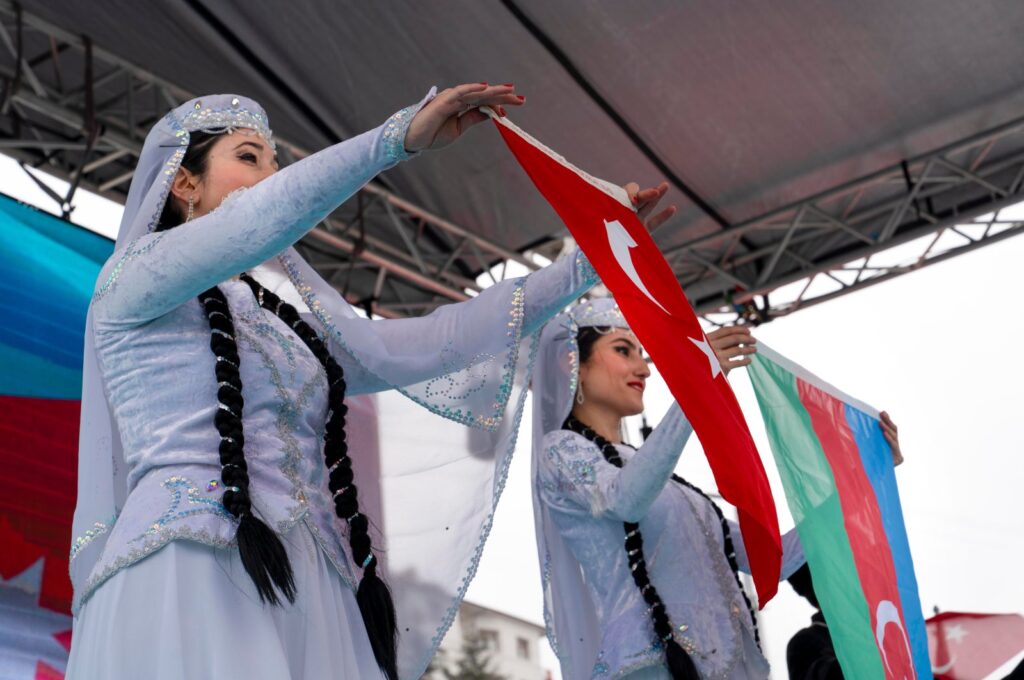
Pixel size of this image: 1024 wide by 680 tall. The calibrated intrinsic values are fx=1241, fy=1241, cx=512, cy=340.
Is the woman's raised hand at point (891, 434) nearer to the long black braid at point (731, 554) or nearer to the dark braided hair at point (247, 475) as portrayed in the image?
the long black braid at point (731, 554)

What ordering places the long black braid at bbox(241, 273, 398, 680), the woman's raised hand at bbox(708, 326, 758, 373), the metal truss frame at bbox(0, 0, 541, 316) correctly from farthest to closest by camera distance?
the metal truss frame at bbox(0, 0, 541, 316)
the woman's raised hand at bbox(708, 326, 758, 373)
the long black braid at bbox(241, 273, 398, 680)

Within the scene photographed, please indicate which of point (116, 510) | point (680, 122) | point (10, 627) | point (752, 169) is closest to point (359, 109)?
point (680, 122)

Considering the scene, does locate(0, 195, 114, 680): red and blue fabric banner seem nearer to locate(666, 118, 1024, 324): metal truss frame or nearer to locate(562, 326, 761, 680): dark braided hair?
locate(562, 326, 761, 680): dark braided hair

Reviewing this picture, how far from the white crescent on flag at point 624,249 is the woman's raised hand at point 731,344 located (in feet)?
1.62

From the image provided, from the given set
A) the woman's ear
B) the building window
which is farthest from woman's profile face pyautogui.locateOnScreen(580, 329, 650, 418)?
the building window

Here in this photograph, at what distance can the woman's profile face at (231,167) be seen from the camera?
2.16m

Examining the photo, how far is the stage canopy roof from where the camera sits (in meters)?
4.55

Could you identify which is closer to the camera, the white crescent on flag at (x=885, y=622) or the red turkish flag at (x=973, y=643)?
the white crescent on flag at (x=885, y=622)

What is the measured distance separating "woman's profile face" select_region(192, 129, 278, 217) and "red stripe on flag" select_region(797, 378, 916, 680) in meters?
1.65

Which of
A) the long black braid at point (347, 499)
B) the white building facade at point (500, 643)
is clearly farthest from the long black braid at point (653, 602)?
the white building facade at point (500, 643)

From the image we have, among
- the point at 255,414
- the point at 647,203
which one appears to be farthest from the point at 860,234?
the point at 255,414

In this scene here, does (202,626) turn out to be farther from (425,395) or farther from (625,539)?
(625,539)

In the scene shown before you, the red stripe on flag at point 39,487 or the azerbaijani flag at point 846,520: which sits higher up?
the red stripe on flag at point 39,487

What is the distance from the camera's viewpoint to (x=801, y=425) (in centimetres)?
318
